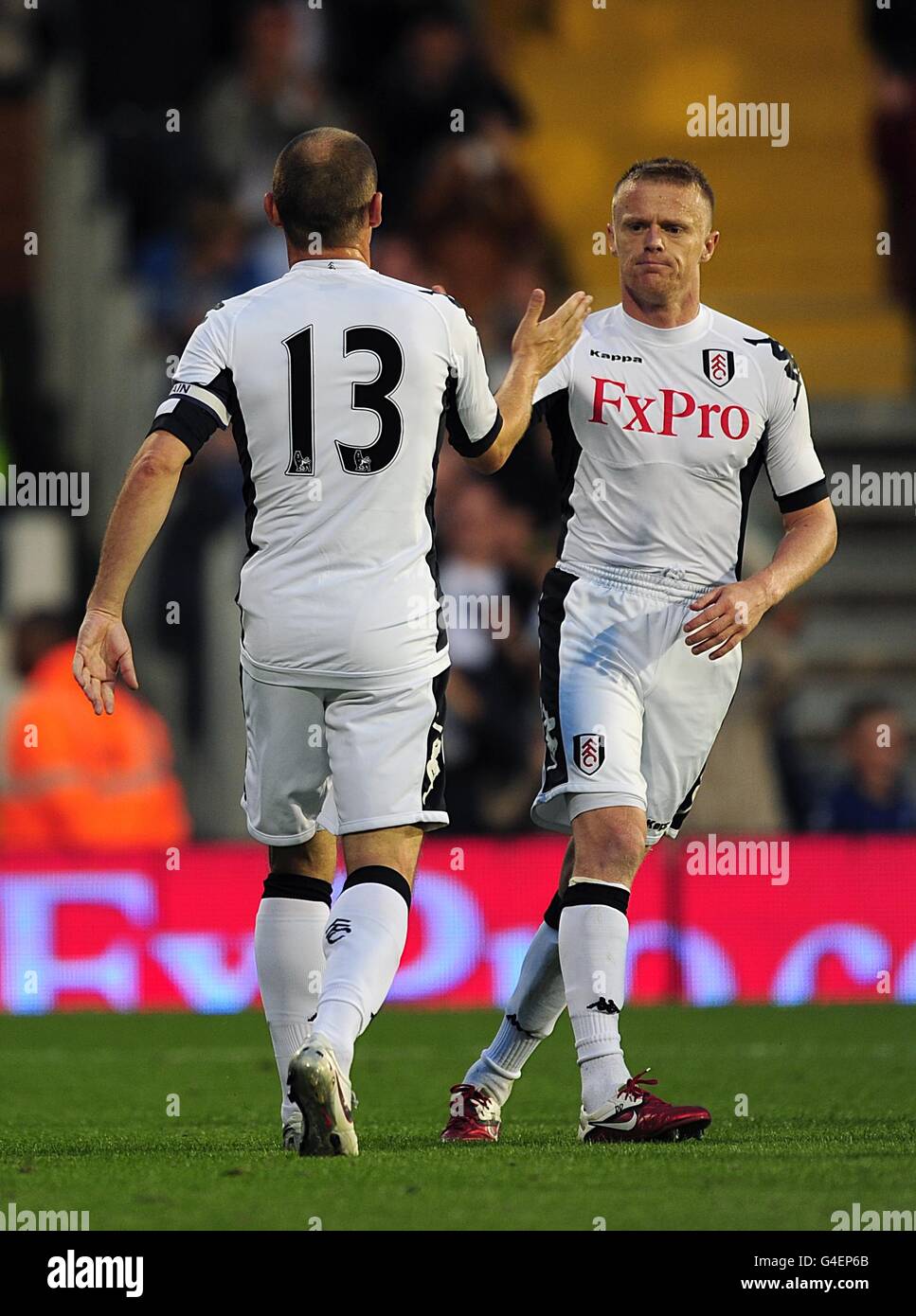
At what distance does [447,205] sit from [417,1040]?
6603 mm

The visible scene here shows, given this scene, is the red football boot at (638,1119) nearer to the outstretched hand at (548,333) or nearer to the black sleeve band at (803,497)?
the black sleeve band at (803,497)

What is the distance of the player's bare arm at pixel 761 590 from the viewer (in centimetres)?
557

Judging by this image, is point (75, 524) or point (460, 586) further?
point (75, 524)

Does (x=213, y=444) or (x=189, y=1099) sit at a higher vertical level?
(x=213, y=444)

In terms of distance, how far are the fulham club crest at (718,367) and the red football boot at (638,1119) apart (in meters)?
1.72

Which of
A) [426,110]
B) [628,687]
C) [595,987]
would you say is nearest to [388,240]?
[426,110]

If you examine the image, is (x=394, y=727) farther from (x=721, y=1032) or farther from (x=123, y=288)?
(x=123, y=288)

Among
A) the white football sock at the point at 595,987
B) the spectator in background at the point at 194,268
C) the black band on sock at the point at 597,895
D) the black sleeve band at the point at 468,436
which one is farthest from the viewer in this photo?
the spectator in background at the point at 194,268

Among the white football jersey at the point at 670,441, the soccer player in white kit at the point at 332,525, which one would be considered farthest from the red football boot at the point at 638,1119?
the white football jersey at the point at 670,441

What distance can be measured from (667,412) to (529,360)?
0.50 meters

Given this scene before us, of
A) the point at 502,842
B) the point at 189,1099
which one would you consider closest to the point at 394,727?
the point at 189,1099

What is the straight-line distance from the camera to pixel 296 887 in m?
5.47

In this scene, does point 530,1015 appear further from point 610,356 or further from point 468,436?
point 610,356

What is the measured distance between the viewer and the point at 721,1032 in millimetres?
9258
